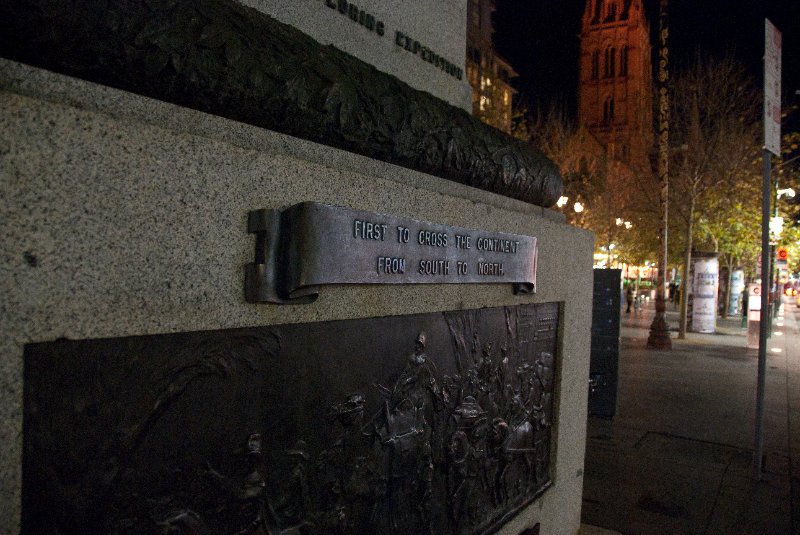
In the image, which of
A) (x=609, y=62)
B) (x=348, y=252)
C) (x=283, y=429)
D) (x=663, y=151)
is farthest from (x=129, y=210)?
(x=609, y=62)

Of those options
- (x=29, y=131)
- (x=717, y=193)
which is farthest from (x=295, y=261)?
(x=717, y=193)

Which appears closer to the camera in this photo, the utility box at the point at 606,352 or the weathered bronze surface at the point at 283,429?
the weathered bronze surface at the point at 283,429

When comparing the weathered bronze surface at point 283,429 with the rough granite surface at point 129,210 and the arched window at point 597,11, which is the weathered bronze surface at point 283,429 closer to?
the rough granite surface at point 129,210

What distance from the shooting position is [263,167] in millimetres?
1888

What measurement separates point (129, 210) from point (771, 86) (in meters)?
6.90

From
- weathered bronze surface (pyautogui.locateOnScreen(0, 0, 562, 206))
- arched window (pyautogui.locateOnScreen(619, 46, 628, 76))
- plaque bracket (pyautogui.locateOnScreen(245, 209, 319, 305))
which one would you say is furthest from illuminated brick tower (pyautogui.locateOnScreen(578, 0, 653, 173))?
plaque bracket (pyautogui.locateOnScreen(245, 209, 319, 305))

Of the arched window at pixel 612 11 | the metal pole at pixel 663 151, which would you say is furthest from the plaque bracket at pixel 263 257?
Result: the arched window at pixel 612 11

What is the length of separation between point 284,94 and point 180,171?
495 millimetres

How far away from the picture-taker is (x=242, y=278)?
6.10 feet

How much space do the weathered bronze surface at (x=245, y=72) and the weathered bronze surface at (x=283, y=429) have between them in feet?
2.20

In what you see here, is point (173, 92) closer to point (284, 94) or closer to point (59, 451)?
point (284, 94)

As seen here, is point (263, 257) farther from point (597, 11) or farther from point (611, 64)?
point (597, 11)

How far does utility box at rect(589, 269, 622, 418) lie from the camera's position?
7816 millimetres

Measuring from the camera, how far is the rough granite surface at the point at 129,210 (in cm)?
134
